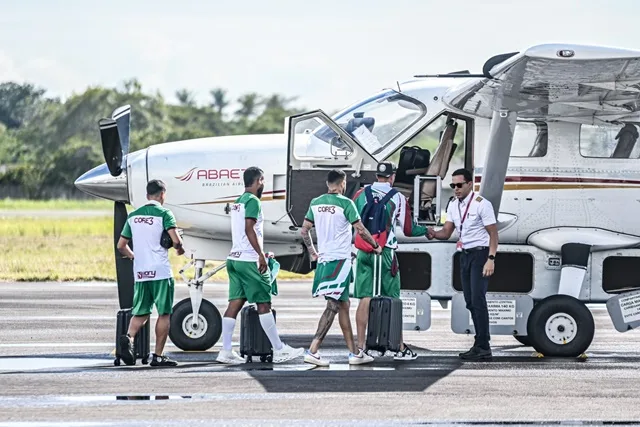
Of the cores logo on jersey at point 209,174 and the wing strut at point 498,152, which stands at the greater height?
the wing strut at point 498,152

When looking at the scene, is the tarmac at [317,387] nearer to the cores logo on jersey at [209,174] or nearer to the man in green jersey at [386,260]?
the man in green jersey at [386,260]

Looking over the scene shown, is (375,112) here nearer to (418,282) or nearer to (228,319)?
(418,282)

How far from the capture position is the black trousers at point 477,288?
11641mm

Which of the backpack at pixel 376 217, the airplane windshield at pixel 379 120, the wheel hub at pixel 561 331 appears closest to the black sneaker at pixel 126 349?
the backpack at pixel 376 217

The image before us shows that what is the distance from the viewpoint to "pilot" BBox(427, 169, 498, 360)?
38.1ft

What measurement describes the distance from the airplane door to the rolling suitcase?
1.30m

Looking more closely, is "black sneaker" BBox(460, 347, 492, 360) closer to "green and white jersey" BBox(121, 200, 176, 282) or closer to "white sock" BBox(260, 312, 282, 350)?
"white sock" BBox(260, 312, 282, 350)

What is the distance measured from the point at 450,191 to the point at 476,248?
1622 millimetres

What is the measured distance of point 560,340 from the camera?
1220 centimetres

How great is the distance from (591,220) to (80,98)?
218 ft

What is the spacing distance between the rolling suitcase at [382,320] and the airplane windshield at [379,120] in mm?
1725

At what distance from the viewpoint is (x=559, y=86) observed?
11250 mm

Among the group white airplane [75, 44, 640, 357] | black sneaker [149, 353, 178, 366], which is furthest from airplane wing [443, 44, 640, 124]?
black sneaker [149, 353, 178, 366]

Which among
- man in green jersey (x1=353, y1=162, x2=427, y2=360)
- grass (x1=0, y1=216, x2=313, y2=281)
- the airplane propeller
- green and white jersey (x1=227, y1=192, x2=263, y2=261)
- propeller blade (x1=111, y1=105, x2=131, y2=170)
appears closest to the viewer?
green and white jersey (x1=227, y1=192, x2=263, y2=261)
